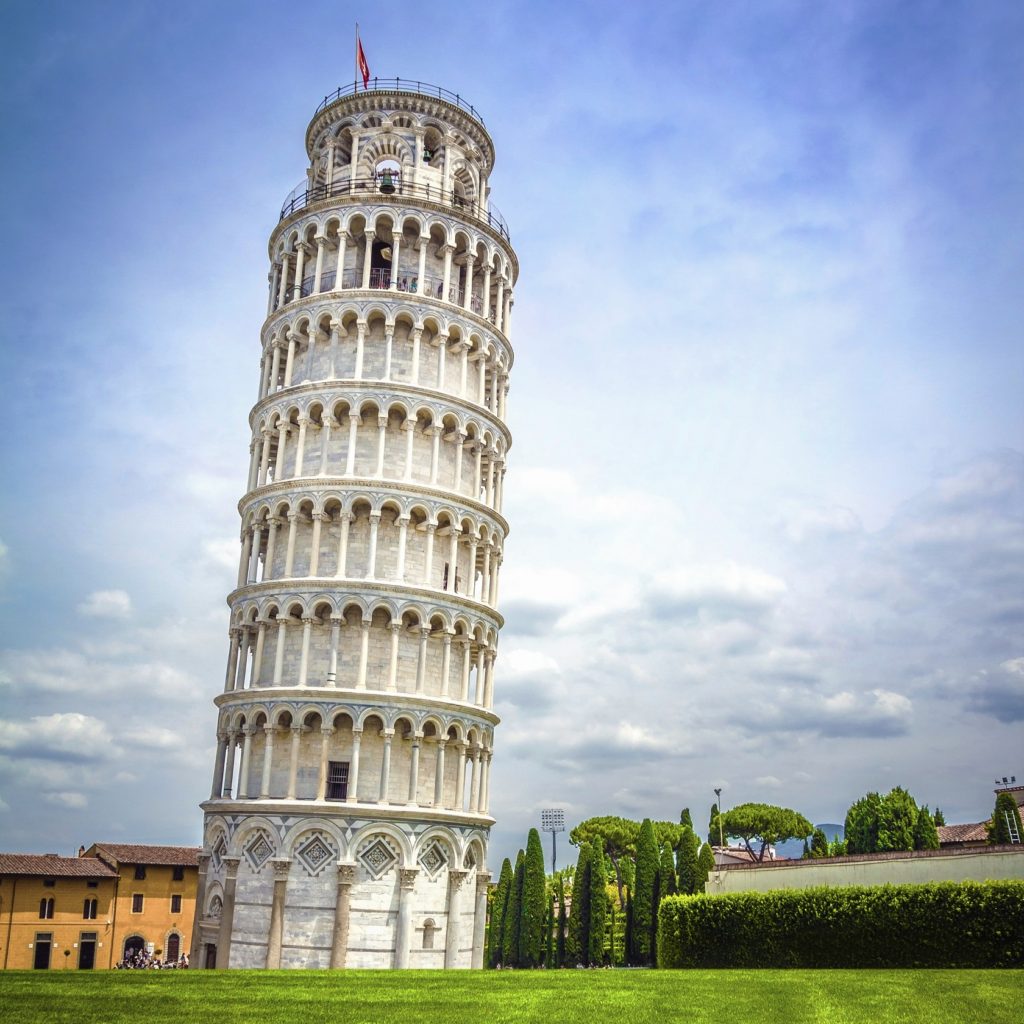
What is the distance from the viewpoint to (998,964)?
30938 millimetres

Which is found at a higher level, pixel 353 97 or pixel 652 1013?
pixel 353 97

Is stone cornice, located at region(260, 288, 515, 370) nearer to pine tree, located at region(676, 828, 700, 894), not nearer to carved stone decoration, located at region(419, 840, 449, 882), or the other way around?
carved stone decoration, located at region(419, 840, 449, 882)

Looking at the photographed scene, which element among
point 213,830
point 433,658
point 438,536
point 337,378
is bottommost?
point 213,830

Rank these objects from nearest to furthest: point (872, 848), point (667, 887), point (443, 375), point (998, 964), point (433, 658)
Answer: point (998, 964)
point (433, 658)
point (443, 375)
point (667, 887)
point (872, 848)

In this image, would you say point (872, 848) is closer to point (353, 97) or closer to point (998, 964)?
point (998, 964)

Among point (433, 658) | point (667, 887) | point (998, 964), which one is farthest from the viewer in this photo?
point (667, 887)

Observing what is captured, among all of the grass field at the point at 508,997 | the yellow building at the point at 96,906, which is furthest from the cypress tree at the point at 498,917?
the grass field at the point at 508,997

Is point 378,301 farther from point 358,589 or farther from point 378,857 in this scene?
point 378,857

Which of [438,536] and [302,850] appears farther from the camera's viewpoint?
[438,536]

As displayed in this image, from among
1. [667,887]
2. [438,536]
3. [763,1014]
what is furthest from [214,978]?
[667,887]

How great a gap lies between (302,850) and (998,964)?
24744 millimetres

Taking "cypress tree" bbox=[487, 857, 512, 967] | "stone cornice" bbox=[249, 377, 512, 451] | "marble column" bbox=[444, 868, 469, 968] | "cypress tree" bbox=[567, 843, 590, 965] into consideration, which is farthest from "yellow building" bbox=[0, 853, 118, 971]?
"stone cornice" bbox=[249, 377, 512, 451]

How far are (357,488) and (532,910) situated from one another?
149ft

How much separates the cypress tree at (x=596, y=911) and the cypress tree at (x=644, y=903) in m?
2.81
